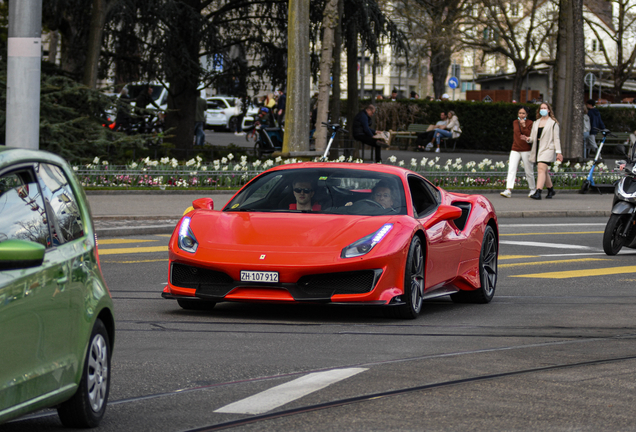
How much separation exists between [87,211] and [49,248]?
674mm

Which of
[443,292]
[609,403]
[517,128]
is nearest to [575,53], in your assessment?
[517,128]

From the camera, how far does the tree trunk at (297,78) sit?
23.7 metres

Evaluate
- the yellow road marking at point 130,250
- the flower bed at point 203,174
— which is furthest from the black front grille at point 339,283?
the flower bed at point 203,174

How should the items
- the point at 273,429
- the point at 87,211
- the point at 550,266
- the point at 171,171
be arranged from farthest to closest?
the point at 171,171, the point at 550,266, the point at 87,211, the point at 273,429

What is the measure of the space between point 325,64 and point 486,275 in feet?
51.4

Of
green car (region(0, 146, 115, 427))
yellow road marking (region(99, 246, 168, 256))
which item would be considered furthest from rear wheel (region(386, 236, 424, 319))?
yellow road marking (region(99, 246, 168, 256))

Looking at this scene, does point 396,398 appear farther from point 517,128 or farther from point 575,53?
point 575,53

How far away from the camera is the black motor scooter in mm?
14781

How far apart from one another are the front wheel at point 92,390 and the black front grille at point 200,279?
3.18 metres

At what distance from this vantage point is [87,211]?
228 inches

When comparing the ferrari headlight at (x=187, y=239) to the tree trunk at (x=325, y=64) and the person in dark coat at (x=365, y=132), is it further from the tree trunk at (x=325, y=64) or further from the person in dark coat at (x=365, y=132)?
the person in dark coat at (x=365, y=132)

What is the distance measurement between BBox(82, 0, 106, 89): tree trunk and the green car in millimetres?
20288

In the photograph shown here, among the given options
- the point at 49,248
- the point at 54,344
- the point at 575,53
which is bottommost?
the point at 54,344

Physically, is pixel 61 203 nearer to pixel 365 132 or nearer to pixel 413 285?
pixel 413 285
